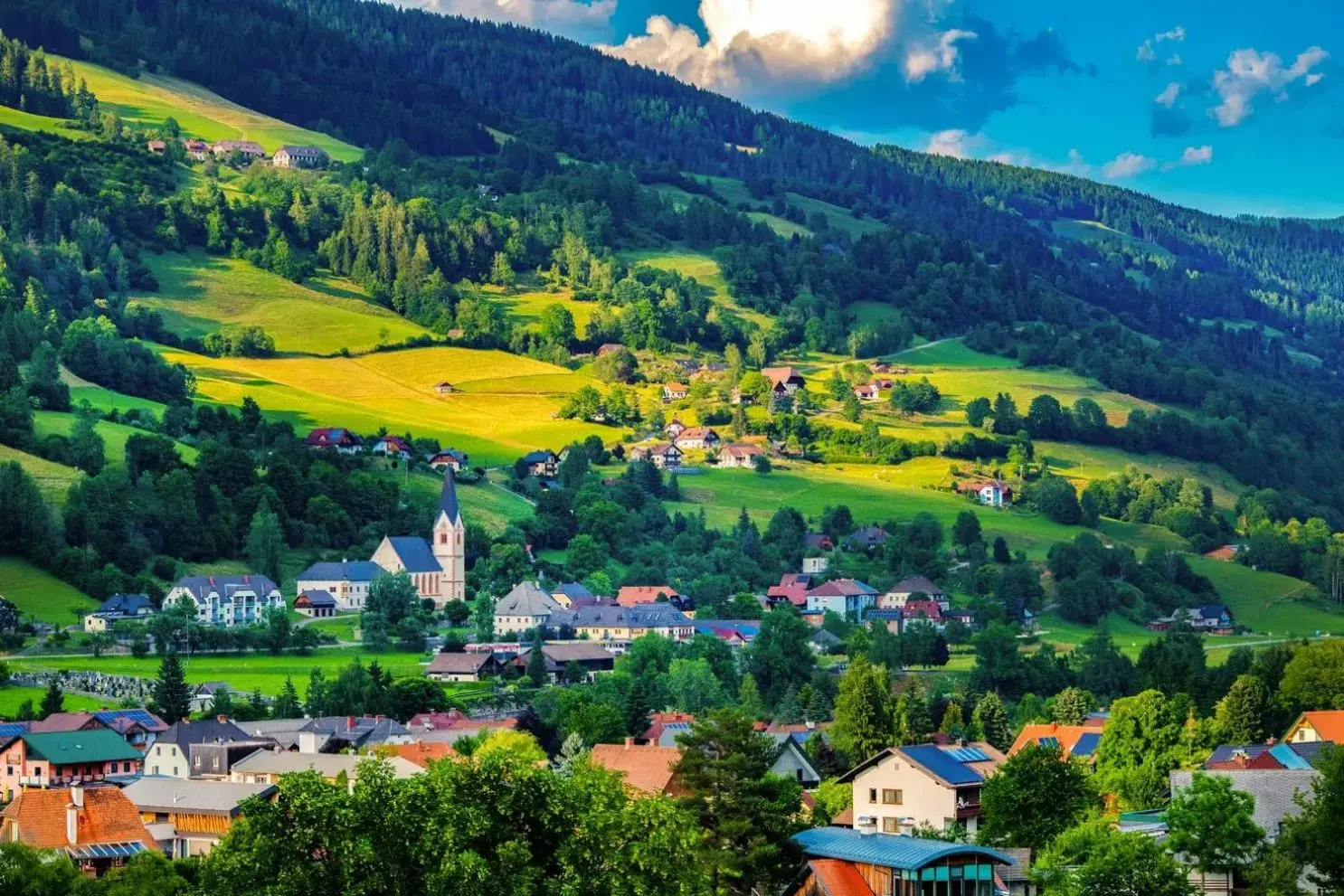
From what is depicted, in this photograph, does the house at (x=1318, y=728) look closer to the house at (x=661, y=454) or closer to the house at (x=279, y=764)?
the house at (x=279, y=764)

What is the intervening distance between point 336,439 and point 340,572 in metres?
23.8

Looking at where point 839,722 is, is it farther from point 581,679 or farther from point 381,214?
point 381,214

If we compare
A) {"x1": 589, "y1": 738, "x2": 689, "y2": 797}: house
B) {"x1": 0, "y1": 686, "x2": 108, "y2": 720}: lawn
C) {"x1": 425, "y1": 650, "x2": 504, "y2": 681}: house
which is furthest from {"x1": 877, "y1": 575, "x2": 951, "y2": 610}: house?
{"x1": 589, "y1": 738, "x2": 689, "y2": 797}: house

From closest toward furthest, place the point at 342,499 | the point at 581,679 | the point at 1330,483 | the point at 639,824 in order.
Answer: the point at 639,824 < the point at 581,679 < the point at 342,499 < the point at 1330,483

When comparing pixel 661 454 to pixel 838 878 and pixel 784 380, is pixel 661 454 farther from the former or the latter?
pixel 838 878

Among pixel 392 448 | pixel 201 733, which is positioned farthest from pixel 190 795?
pixel 392 448

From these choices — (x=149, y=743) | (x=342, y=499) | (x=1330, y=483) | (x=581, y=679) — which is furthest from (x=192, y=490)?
(x=1330, y=483)

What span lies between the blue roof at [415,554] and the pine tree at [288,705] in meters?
29.8

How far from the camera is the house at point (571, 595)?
381 ft

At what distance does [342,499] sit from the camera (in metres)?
124

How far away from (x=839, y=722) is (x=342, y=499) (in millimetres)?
55282

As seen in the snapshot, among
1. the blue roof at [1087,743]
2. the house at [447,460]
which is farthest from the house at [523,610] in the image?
the blue roof at [1087,743]

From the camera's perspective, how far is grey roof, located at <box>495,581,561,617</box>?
109375 mm

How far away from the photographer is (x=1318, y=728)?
64.3m
